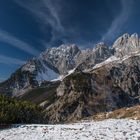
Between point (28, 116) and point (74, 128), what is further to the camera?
point (28, 116)

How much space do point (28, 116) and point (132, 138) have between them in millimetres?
31087

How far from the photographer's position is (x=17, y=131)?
47.0 m

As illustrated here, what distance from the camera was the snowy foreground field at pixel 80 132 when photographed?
39.1m

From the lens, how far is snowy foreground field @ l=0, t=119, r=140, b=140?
128 ft

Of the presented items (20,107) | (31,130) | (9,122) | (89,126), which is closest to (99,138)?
(89,126)

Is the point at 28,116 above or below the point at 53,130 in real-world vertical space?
above

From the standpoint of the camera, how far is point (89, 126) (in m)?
44.9

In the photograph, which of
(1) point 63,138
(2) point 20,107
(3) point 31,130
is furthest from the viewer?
(2) point 20,107

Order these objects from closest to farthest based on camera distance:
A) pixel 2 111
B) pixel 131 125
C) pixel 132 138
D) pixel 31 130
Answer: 1. pixel 132 138
2. pixel 131 125
3. pixel 31 130
4. pixel 2 111

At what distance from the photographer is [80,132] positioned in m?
42.3

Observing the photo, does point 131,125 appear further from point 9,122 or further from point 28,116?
point 28,116

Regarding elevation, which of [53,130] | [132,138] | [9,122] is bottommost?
[132,138]

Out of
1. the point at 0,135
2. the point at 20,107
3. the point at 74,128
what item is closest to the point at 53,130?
the point at 74,128

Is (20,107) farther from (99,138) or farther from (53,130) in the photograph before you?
(99,138)
